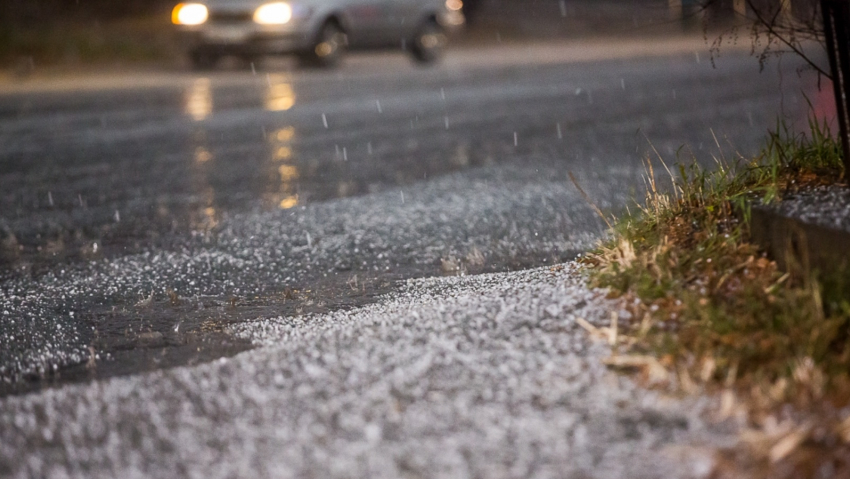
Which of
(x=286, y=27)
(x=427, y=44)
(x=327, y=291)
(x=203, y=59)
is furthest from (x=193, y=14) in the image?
(x=327, y=291)

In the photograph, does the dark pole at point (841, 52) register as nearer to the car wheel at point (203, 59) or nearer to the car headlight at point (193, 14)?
the car headlight at point (193, 14)

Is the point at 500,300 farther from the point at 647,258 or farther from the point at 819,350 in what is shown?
the point at 819,350

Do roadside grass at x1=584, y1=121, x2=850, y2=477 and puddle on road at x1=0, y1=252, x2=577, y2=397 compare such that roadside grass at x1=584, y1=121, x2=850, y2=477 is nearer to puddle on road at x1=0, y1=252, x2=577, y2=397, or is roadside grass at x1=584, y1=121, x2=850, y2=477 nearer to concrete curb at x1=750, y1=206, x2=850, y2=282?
concrete curb at x1=750, y1=206, x2=850, y2=282

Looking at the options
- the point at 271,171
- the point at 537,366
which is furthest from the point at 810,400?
the point at 271,171

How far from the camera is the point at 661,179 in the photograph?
6898 millimetres

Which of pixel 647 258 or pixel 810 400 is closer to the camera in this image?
Result: pixel 810 400

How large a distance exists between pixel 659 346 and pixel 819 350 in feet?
1.54

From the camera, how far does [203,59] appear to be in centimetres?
1748

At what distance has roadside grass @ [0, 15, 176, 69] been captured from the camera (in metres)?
17.9

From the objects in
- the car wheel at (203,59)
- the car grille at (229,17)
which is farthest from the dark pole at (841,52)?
the car wheel at (203,59)

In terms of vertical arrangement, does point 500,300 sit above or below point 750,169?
below

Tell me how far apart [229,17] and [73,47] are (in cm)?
382

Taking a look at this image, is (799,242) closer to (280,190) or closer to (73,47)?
(280,190)

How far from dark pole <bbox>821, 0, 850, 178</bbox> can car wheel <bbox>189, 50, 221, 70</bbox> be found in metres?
14.6
